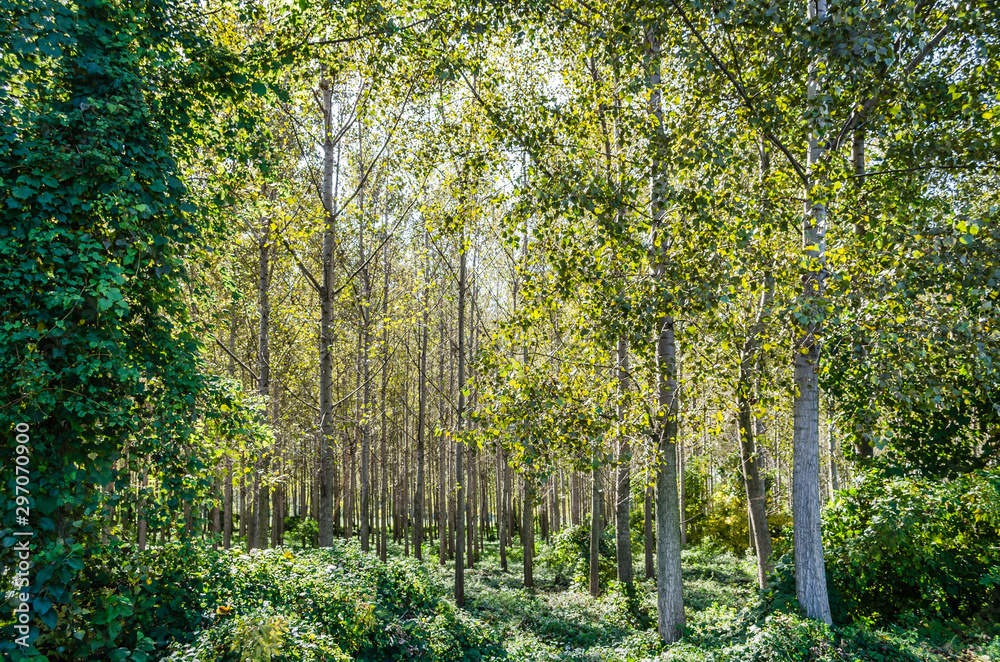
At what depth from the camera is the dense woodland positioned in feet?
13.3

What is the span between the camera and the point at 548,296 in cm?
673

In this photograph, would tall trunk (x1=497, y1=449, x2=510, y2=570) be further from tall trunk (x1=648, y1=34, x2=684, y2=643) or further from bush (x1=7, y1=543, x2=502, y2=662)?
tall trunk (x1=648, y1=34, x2=684, y2=643)

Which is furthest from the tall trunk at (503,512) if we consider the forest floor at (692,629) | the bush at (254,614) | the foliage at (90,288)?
the foliage at (90,288)

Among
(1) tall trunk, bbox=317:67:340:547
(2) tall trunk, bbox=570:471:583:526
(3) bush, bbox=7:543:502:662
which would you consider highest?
(1) tall trunk, bbox=317:67:340:547

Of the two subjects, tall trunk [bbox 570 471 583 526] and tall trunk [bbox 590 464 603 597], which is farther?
tall trunk [bbox 570 471 583 526]

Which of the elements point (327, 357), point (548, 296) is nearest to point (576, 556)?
point (327, 357)

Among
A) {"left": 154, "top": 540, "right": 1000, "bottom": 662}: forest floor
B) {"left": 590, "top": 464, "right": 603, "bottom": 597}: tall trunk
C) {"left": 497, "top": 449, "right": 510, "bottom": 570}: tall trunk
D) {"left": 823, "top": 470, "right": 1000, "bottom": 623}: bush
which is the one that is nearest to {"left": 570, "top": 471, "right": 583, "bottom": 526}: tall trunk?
{"left": 497, "top": 449, "right": 510, "bottom": 570}: tall trunk

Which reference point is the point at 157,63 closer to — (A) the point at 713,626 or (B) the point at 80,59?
(B) the point at 80,59

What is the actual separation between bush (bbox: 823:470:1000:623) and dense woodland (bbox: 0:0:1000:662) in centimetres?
4

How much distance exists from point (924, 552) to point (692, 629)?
3.77 meters

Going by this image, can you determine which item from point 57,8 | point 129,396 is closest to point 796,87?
point 57,8

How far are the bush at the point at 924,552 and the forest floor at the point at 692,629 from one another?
55cm

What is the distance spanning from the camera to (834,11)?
5508mm

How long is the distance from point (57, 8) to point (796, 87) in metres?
7.65
